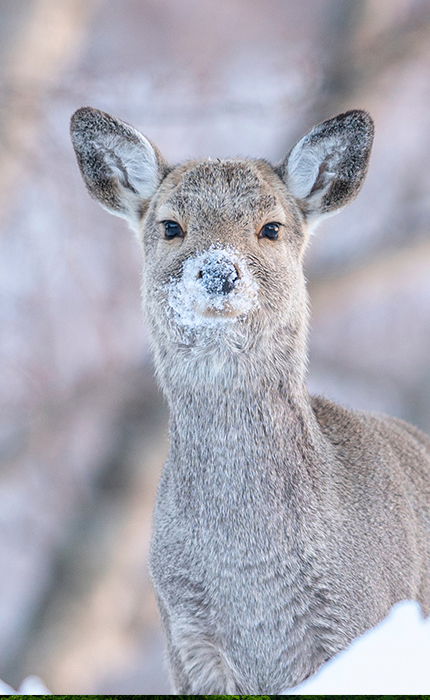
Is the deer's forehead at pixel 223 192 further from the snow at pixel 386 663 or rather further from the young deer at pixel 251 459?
the snow at pixel 386 663

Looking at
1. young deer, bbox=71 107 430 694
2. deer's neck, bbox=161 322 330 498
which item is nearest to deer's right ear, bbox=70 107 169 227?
young deer, bbox=71 107 430 694

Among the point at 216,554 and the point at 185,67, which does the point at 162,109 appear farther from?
the point at 216,554

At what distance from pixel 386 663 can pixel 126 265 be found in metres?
2.10

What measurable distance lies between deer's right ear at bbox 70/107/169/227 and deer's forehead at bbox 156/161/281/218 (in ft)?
0.49

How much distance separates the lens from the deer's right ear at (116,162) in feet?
Result: 4.93

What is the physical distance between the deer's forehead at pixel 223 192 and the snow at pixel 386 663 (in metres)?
0.93

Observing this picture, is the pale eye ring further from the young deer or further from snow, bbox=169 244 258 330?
snow, bbox=169 244 258 330

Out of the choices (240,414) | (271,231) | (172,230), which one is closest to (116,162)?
(172,230)

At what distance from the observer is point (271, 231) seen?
1.44 meters

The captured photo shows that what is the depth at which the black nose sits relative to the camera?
3.89 feet

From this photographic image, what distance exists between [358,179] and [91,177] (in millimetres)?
631

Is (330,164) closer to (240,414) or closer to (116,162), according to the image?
(116,162)

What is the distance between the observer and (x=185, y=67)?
2984 millimetres

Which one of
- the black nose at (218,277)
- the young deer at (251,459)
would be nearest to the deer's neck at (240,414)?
the young deer at (251,459)
